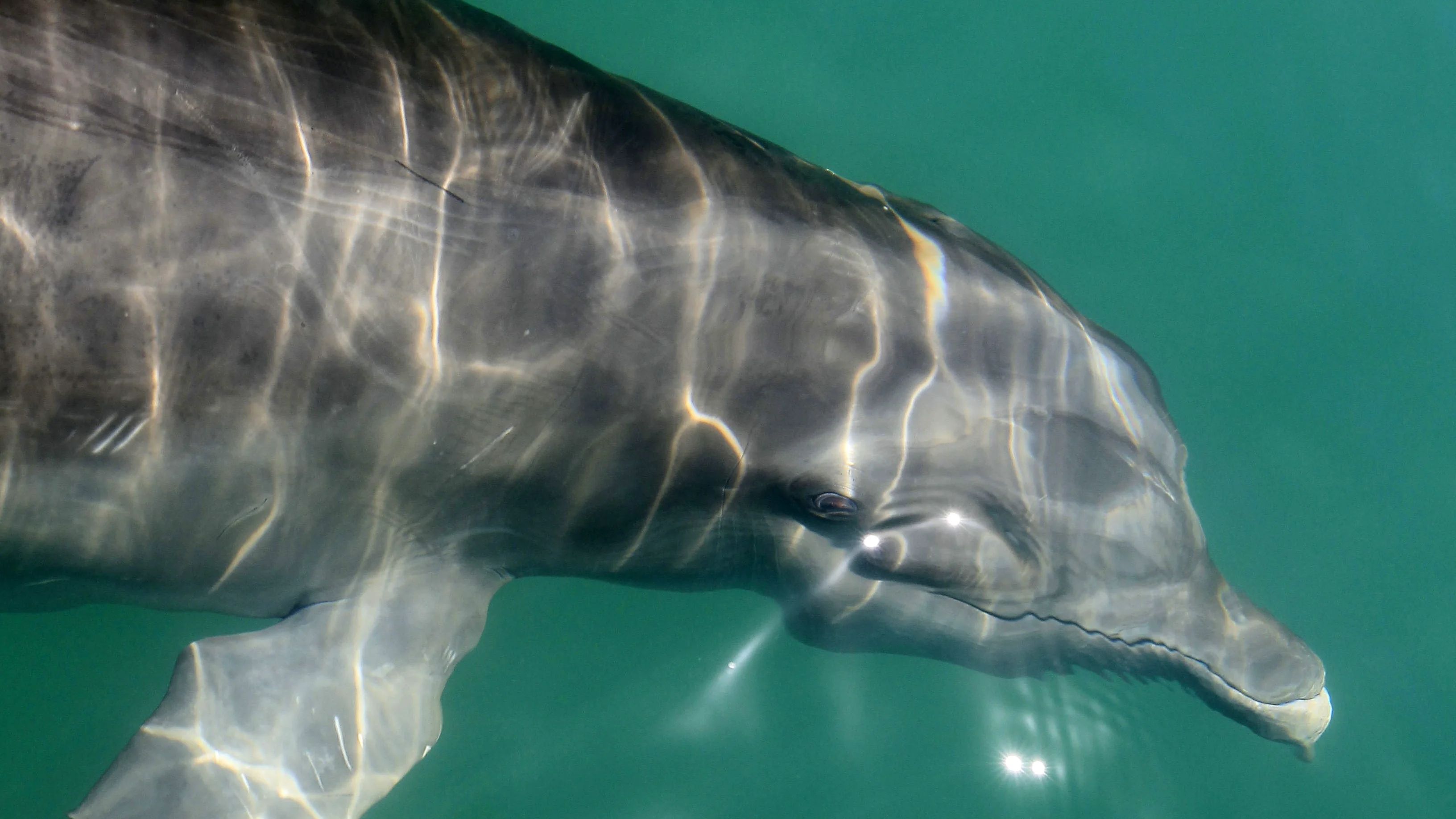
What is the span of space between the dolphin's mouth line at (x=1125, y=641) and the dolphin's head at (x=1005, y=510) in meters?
0.01

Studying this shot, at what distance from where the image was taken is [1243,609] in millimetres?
6137

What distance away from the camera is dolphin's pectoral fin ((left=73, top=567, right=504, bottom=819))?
16.0ft

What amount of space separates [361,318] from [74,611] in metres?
4.85

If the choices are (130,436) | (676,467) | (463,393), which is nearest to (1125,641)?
(676,467)

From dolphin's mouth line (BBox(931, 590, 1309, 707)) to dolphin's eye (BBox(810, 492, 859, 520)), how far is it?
3.18 ft

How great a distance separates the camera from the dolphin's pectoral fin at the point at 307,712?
4875 millimetres

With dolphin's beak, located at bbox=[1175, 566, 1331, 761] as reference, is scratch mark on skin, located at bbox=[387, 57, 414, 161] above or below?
above

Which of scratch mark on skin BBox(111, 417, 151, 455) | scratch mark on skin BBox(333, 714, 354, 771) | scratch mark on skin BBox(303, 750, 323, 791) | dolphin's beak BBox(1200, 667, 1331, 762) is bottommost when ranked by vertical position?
scratch mark on skin BBox(303, 750, 323, 791)

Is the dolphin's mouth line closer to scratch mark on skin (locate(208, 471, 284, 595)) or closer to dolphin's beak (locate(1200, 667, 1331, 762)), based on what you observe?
dolphin's beak (locate(1200, 667, 1331, 762))

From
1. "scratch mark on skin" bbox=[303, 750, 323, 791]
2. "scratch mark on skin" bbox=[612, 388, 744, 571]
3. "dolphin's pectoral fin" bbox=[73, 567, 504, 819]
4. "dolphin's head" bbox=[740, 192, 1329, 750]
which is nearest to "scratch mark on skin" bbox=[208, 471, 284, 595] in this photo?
"dolphin's pectoral fin" bbox=[73, 567, 504, 819]

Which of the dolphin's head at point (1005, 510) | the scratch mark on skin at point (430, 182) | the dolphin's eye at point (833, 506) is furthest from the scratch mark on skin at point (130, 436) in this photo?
the dolphin's eye at point (833, 506)

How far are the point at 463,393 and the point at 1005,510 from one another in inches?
113

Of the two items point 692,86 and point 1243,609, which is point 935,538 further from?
point 692,86

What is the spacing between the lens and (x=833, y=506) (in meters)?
5.26
